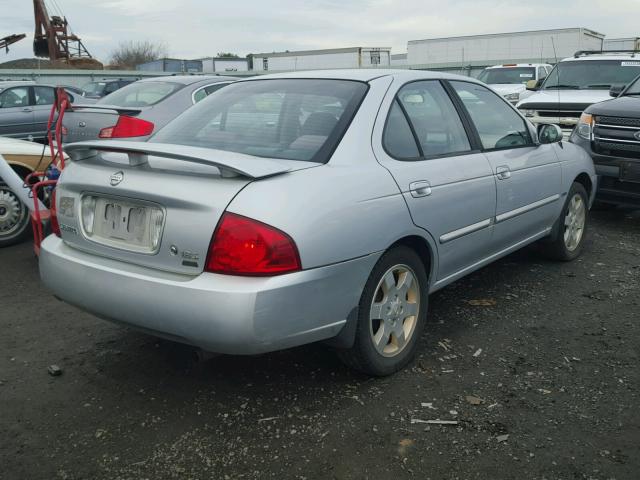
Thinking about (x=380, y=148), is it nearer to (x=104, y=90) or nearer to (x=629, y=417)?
(x=629, y=417)

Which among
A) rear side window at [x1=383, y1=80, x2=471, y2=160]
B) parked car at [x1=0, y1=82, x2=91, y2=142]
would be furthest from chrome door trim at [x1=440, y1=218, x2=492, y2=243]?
parked car at [x1=0, y1=82, x2=91, y2=142]

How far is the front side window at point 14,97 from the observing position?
1255 cm

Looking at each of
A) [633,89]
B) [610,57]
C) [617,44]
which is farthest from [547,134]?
[617,44]

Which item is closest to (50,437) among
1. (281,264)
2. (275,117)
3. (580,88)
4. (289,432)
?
(289,432)

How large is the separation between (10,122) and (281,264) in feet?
38.1

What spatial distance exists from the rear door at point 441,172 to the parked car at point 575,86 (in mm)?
6334

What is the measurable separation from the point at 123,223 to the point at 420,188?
153 centimetres

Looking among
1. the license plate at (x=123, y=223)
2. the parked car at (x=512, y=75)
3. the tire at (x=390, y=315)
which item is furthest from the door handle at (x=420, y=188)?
the parked car at (x=512, y=75)

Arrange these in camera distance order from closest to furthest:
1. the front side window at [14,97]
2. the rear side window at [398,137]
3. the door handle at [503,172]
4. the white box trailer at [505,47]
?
the rear side window at [398,137] < the door handle at [503,172] < the front side window at [14,97] < the white box trailer at [505,47]

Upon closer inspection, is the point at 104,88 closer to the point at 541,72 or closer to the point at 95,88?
the point at 95,88

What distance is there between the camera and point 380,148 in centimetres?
335

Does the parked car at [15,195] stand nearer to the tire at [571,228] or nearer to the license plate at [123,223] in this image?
the license plate at [123,223]

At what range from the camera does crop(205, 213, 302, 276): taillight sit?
8.79ft

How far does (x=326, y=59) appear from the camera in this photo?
3812cm
